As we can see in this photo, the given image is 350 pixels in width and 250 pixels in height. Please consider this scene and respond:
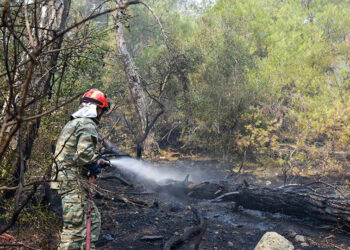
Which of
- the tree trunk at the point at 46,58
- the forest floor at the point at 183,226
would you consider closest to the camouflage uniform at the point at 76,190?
the forest floor at the point at 183,226

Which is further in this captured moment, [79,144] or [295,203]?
[295,203]

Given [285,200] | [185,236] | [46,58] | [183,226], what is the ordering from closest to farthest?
[46,58] < [185,236] < [183,226] < [285,200]

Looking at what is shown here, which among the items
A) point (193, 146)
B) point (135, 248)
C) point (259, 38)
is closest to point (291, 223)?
point (135, 248)

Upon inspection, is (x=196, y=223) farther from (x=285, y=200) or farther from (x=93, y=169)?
(x=93, y=169)

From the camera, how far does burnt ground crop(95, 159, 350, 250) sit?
4.18m

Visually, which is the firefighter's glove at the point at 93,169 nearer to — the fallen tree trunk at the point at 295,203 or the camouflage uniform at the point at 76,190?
the camouflage uniform at the point at 76,190

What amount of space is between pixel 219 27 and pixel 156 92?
368 cm

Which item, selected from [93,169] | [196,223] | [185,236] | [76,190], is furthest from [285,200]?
[76,190]

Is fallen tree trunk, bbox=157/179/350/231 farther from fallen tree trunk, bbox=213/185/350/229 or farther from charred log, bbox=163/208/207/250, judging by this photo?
charred log, bbox=163/208/207/250

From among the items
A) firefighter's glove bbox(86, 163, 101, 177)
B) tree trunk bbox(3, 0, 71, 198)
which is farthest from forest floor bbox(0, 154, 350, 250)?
tree trunk bbox(3, 0, 71, 198)

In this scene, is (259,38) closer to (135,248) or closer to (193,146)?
(193,146)

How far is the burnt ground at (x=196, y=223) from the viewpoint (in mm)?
4176

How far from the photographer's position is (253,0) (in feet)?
46.0

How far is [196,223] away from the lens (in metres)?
4.86
